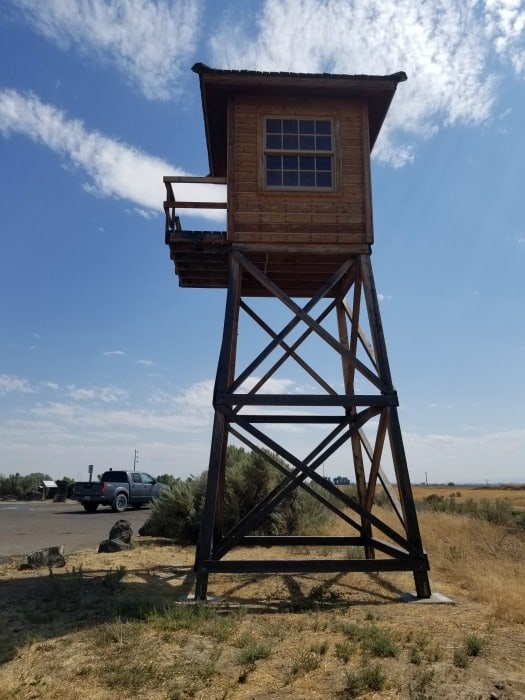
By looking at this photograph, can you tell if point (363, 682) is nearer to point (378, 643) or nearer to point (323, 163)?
point (378, 643)

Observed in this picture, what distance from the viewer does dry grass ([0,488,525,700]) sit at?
3885 millimetres

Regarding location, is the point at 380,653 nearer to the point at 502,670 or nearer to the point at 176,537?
the point at 502,670

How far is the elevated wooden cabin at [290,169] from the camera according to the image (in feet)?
27.8

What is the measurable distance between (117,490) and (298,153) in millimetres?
19601

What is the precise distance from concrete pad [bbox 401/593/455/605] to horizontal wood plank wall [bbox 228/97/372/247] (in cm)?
499

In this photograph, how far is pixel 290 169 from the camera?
8766 mm

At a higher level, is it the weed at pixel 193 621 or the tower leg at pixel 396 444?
the tower leg at pixel 396 444

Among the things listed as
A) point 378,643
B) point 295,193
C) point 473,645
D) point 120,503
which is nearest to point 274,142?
point 295,193

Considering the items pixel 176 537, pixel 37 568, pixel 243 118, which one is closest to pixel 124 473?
pixel 176 537

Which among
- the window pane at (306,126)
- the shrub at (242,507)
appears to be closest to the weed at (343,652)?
the window pane at (306,126)

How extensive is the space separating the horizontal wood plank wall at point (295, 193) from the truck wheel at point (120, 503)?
62.5ft

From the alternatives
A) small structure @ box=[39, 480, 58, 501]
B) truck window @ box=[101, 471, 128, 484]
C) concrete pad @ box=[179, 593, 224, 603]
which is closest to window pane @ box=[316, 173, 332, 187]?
concrete pad @ box=[179, 593, 224, 603]

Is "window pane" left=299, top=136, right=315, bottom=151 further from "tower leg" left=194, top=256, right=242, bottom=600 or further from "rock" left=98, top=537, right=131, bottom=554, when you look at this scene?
"rock" left=98, top=537, right=131, bottom=554

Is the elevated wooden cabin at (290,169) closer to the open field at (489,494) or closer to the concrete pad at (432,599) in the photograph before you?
the concrete pad at (432,599)
